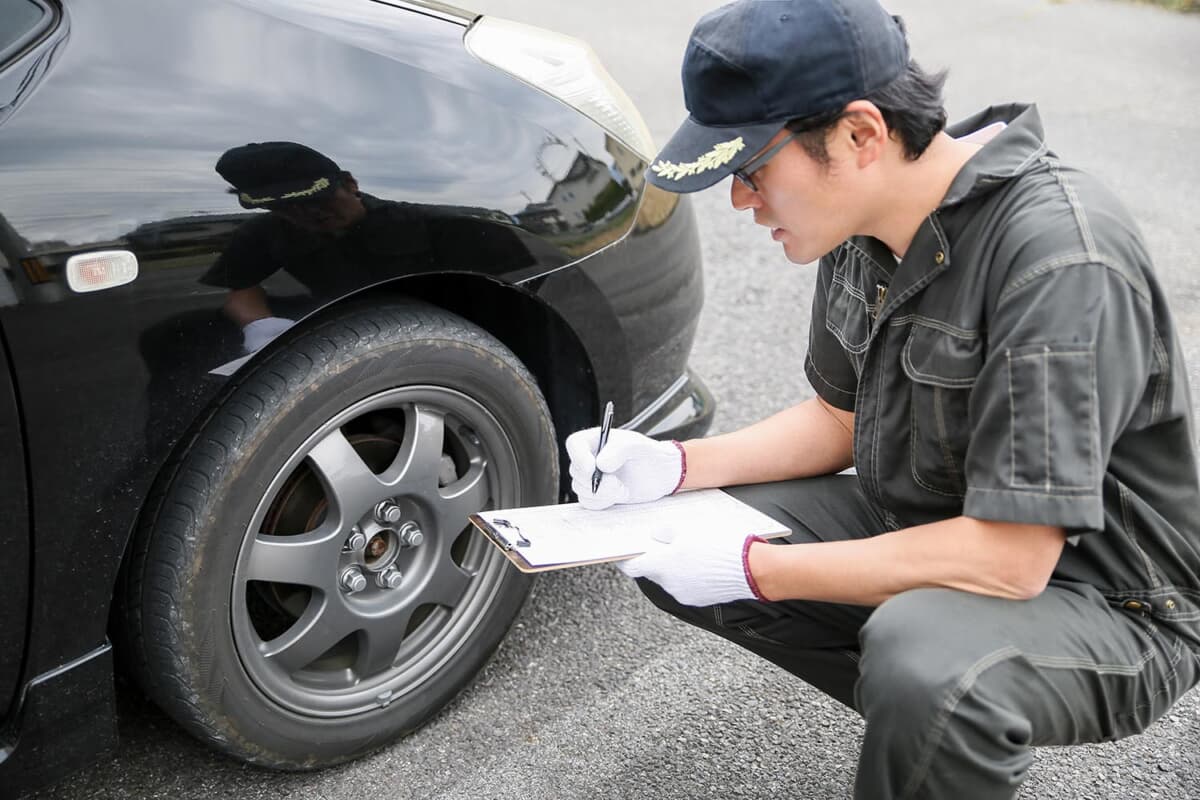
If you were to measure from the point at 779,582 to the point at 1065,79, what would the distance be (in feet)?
18.5

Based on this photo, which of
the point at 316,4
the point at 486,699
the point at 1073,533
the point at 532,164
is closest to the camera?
the point at 1073,533

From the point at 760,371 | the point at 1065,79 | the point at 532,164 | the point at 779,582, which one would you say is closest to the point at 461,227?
the point at 532,164

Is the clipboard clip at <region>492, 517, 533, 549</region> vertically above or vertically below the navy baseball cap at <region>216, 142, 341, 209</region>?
below

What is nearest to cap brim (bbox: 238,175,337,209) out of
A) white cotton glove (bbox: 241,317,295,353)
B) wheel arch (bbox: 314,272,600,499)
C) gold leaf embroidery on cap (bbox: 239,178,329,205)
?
gold leaf embroidery on cap (bbox: 239,178,329,205)

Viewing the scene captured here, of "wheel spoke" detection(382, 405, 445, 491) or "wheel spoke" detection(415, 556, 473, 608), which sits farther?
"wheel spoke" detection(415, 556, 473, 608)

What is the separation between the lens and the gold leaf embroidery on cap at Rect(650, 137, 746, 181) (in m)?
1.76

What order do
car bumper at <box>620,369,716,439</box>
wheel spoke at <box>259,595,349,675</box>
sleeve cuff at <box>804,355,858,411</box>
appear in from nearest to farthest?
wheel spoke at <box>259,595,349,675</box> → sleeve cuff at <box>804,355,858,411</box> → car bumper at <box>620,369,716,439</box>

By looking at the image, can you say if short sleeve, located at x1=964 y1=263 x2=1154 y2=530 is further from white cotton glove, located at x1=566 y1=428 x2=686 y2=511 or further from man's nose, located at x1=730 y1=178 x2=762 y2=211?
white cotton glove, located at x1=566 y1=428 x2=686 y2=511

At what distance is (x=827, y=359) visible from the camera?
221 cm

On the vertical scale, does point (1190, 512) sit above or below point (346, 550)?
above

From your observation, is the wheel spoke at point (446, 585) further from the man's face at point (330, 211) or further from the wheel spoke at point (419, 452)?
the man's face at point (330, 211)

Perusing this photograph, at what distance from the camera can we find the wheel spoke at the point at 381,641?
2.19 metres

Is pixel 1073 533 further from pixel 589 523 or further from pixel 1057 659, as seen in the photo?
pixel 589 523

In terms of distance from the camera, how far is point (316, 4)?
81.0 inches
